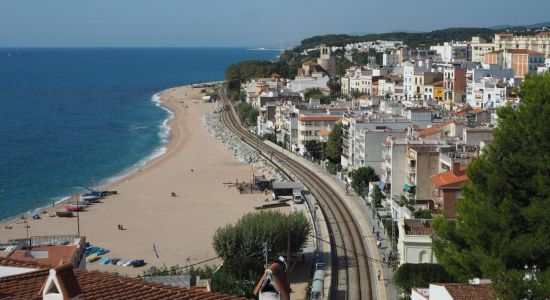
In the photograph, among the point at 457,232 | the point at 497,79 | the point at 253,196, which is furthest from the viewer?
the point at 497,79

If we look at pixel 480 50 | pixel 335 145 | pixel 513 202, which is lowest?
pixel 335 145

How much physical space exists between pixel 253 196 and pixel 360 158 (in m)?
6.74

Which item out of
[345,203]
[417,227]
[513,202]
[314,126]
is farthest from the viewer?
[314,126]

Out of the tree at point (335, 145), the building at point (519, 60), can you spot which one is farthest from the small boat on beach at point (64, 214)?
the building at point (519, 60)

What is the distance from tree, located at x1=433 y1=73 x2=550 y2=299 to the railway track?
1145 cm

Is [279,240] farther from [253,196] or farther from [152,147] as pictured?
[152,147]

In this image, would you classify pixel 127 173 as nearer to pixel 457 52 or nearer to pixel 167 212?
pixel 167 212

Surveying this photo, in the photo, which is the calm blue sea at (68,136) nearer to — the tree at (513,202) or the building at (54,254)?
the building at (54,254)

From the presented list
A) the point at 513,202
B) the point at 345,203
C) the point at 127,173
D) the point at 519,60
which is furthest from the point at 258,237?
the point at 519,60

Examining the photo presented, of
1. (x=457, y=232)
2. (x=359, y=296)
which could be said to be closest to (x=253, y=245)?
(x=359, y=296)

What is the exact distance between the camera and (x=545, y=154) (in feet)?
37.8

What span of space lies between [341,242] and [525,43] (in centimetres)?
7029

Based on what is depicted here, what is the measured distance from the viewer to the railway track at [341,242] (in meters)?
24.3

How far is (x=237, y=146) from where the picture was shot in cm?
6256
